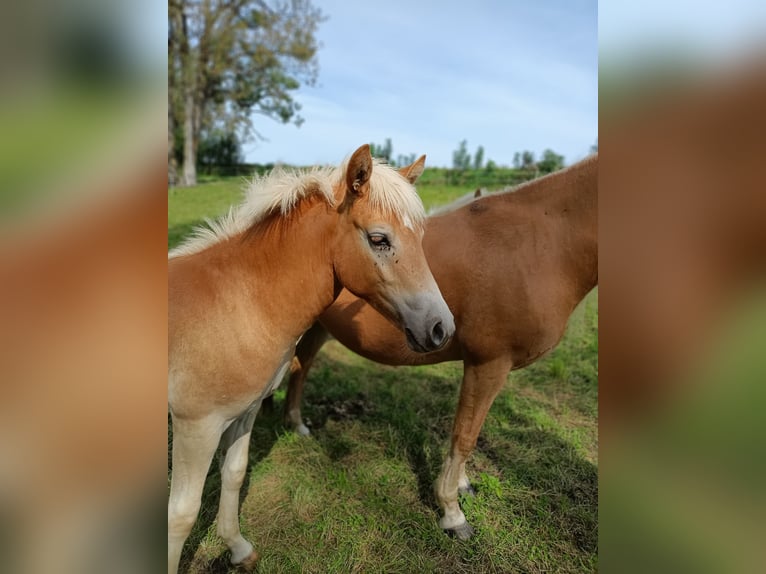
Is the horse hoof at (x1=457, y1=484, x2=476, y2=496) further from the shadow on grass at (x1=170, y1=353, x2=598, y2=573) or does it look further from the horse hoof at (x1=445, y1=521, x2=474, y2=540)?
the horse hoof at (x1=445, y1=521, x2=474, y2=540)

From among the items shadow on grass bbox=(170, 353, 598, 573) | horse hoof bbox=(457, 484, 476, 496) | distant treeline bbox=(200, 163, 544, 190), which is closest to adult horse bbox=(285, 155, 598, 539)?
horse hoof bbox=(457, 484, 476, 496)

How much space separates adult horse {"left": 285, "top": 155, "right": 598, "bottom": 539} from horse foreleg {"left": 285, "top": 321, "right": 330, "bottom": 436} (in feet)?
2.59

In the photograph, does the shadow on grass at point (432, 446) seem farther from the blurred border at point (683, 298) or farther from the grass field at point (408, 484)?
the blurred border at point (683, 298)

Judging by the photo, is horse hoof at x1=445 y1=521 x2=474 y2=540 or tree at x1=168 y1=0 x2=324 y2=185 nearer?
horse hoof at x1=445 y1=521 x2=474 y2=540

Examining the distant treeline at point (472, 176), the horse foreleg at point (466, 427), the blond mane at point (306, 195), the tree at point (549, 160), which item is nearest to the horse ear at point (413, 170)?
the blond mane at point (306, 195)

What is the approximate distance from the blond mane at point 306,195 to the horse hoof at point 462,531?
211 centimetres

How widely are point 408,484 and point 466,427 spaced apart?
31.8 inches

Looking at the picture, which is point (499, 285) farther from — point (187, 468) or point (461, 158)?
point (461, 158)

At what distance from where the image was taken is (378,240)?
1.83 m

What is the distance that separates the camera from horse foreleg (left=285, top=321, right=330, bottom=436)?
378 cm

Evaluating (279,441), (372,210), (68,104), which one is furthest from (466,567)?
(68,104)

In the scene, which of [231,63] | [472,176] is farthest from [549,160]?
[231,63]

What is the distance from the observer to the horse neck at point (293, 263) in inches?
74.4

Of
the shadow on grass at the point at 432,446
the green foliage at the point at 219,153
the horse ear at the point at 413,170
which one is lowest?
the shadow on grass at the point at 432,446
